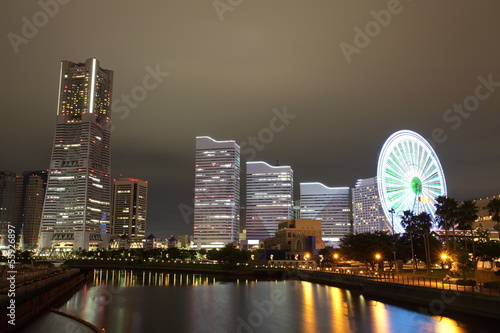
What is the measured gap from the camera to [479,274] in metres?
54.3

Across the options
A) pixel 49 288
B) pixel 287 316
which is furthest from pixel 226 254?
pixel 287 316

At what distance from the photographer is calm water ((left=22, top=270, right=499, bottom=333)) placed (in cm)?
4766

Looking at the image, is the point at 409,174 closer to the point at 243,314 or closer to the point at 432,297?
the point at 432,297

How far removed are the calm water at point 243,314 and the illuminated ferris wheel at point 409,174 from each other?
119 feet

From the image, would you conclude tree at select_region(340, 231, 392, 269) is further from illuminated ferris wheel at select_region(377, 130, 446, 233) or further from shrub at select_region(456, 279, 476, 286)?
shrub at select_region(456, 279, 476, 286)

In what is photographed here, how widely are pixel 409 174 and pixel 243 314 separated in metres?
67.3

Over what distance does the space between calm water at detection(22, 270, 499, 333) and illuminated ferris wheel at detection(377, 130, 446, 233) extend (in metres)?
36.2

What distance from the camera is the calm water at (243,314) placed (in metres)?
47.7

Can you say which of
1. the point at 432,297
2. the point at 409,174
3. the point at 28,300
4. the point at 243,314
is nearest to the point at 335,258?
the point at 409,174

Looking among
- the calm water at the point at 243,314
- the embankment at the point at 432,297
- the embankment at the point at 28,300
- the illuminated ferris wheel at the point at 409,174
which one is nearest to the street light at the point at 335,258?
the illuminated ferris wheel at the point at 409,174

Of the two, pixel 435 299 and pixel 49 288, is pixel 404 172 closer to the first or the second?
pixel 435 299

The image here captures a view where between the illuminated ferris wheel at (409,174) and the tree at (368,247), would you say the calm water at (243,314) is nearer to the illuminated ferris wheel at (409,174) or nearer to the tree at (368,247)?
the tree at (368,247)

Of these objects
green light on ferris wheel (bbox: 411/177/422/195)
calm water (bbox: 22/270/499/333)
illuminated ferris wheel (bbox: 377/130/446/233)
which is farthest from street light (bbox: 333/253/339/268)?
calm water (bbox: 22/270/499/333)

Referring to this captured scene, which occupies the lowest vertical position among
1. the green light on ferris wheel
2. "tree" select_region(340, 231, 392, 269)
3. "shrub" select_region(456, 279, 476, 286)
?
"shrub" select_region(456, 279, 476, 286)
